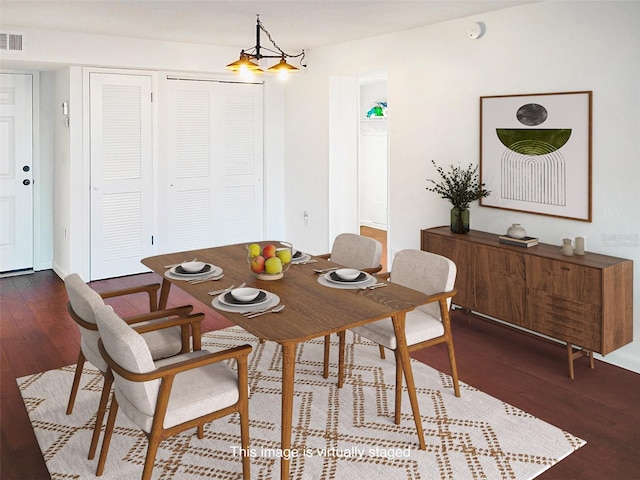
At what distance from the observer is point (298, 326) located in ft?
7.72

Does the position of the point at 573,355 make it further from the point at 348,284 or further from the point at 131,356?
the point at 131,356

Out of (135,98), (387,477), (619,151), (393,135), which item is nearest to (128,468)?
(387,477)

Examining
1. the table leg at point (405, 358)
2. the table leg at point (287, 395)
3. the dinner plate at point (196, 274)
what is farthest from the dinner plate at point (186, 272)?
the table leg at point (405, 358)

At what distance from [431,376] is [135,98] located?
402 centimetres

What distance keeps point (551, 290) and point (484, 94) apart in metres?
1.60

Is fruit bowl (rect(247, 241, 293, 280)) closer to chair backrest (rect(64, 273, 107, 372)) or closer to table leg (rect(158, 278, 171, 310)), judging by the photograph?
table leg (rect(158, 278, 171, 310))

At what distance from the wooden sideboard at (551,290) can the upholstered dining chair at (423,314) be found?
853 millimetres

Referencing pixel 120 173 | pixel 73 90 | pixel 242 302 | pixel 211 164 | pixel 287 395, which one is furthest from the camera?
pixel 211 164

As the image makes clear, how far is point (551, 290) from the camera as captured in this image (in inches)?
140

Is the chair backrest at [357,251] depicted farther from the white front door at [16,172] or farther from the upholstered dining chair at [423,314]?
the white front door at [16,172]

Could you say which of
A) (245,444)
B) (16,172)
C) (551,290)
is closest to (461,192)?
(551,290)

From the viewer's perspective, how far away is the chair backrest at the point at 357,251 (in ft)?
11.8

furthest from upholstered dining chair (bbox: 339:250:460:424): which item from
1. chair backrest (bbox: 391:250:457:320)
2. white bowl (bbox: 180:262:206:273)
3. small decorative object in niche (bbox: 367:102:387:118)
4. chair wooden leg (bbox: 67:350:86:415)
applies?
small decorative object in niche (bbox: 367:102:387:118)

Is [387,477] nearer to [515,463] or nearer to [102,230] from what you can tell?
[515,463]
